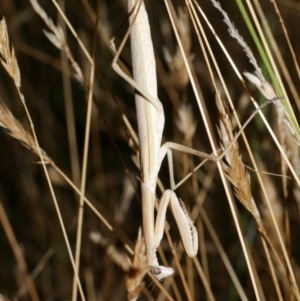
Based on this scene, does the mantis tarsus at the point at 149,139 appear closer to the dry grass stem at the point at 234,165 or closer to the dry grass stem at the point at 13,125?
the dry grass stem at the point at 234,165

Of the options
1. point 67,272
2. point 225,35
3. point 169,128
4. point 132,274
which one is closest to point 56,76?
point 169,128

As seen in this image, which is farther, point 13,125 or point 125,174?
point 125,174

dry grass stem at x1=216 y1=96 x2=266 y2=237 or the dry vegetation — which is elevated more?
dry grass stem at x1=216 y1=96 x2=266 y2=237

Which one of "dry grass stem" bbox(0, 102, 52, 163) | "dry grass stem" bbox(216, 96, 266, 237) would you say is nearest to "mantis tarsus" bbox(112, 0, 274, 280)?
"dry grass stem" bbox(216, 96, 266, 237)

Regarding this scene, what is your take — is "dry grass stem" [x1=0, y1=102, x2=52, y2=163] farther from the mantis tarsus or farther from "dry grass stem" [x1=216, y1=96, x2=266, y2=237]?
"dry grass stem" [x1=216, y1=96, x2=266, y2=237]

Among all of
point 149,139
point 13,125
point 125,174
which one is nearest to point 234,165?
point 149,139

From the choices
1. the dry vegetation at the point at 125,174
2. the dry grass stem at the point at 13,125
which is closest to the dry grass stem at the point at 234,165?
the dry vegetation at the point at 125,174

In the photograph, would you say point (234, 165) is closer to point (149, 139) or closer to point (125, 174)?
point (149, 139)
